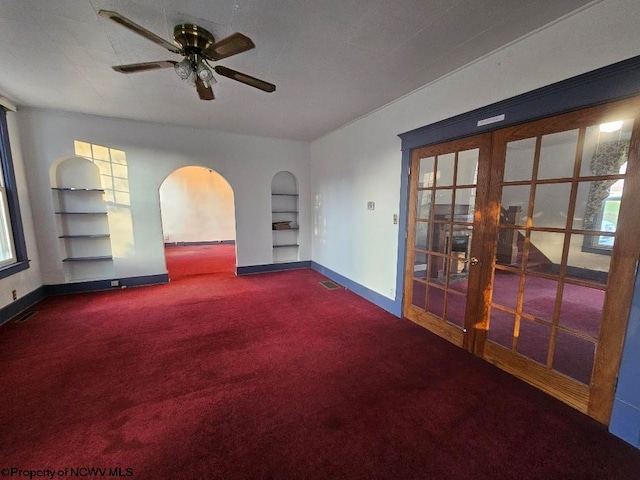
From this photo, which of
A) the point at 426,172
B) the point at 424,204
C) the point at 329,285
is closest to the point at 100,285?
the point at 329,285

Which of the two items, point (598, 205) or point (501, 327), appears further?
point (501, 327)

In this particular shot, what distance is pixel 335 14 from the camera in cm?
177

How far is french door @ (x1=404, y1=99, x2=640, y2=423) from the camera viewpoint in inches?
65.5

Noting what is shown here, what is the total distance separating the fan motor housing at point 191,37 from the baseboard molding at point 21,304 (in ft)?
12.3

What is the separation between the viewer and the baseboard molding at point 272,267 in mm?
5246

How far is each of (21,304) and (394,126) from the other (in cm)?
535

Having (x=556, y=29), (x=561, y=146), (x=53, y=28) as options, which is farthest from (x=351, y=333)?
(x=53, y=28)

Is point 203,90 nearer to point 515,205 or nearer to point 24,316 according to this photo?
point 515,205

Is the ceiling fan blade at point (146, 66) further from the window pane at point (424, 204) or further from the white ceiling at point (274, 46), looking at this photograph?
the window pane at point (424, 204)

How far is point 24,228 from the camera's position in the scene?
11.9 feet

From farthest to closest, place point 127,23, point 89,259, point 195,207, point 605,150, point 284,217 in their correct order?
point 195,207 < point 284,217 < point 89,259 < point 605,150 < point 127,23

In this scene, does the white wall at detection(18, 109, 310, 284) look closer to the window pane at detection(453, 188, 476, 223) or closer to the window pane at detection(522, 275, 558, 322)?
the window pane at detection(453, 188, 476, 223)

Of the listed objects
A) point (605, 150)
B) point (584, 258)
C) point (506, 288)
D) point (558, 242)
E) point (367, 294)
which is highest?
point (605, 150)

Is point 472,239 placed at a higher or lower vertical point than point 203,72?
lower
